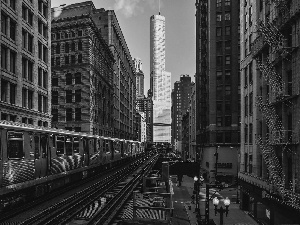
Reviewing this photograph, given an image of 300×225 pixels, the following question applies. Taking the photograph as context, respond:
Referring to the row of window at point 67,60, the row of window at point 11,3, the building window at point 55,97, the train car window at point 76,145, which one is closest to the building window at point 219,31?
the row of window at point 67,60

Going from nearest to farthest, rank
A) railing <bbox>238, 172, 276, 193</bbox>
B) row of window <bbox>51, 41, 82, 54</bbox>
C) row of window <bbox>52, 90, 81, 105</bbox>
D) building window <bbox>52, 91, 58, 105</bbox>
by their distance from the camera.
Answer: railing <bbox>238, 172, 276, 193</bbox> < row of window <bbox>52, 90, 81, 105</bbox> < row of window <bbox>51, 41, 82, 54</bbox> < building window <bbox>52, 91, 58, 105</bbox>

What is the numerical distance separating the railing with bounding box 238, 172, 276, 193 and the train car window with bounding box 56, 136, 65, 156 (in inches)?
643

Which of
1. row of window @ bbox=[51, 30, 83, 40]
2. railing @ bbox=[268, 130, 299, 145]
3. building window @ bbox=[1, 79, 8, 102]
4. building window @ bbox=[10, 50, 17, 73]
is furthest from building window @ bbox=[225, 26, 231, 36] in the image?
building window @ bbox=[1, 79, 8, 102]

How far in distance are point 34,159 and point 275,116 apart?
1753 cm

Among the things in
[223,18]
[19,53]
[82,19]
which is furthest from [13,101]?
[223,18]

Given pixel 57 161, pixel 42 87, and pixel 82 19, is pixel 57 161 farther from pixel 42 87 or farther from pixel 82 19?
pixel 82 19

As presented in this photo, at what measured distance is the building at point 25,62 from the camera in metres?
38.2

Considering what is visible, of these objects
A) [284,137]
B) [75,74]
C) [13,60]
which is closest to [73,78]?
[75,74]

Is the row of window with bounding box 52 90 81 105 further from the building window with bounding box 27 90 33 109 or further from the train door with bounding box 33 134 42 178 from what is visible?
the train door with bounding box 33 134 42 178

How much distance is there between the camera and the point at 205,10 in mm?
72188

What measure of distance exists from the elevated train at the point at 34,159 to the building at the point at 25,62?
40.5ft

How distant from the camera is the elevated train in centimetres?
1736

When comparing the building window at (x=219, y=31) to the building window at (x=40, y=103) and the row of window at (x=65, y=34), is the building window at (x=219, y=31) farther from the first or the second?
the building window at (x=40, y=103)

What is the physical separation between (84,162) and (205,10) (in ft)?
168
